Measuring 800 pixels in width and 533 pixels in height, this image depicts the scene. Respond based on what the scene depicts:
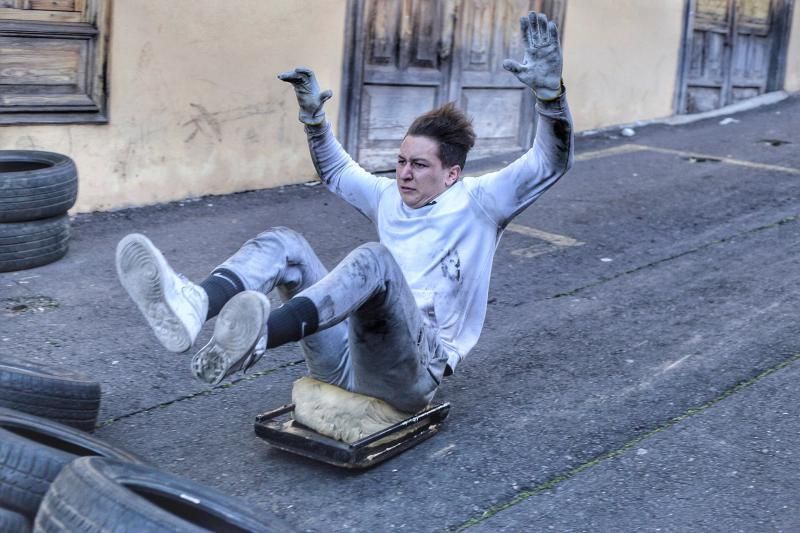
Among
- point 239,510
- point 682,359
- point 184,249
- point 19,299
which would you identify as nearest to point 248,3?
point 184,249

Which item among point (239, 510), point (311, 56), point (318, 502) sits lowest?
point (318, 502)

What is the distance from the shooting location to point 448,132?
4.59 metres

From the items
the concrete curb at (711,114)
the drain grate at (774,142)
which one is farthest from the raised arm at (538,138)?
the drain grate at (774,142)

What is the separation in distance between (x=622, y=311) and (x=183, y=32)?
4.07m

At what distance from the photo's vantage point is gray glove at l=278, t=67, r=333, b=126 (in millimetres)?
4605

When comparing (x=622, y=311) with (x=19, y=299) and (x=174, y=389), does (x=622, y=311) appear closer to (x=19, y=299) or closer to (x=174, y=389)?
(x=174, y=389)

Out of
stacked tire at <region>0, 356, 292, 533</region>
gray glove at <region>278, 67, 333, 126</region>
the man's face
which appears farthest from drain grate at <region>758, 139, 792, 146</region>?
stacked tire at <region>0, 356, 292, 533</region>

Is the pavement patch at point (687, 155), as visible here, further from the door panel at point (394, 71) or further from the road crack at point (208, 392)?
the road crack at point (208, 392)

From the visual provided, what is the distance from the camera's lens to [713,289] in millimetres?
6668

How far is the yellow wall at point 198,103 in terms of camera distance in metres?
8.07

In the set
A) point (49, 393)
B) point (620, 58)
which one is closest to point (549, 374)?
point (49, 393)

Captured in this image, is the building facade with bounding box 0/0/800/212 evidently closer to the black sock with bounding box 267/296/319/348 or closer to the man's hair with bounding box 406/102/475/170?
the man's hair with bounding box 406/102/475/170

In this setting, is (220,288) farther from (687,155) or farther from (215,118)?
(687,155)

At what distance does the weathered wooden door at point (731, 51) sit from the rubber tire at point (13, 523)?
10906 mm
